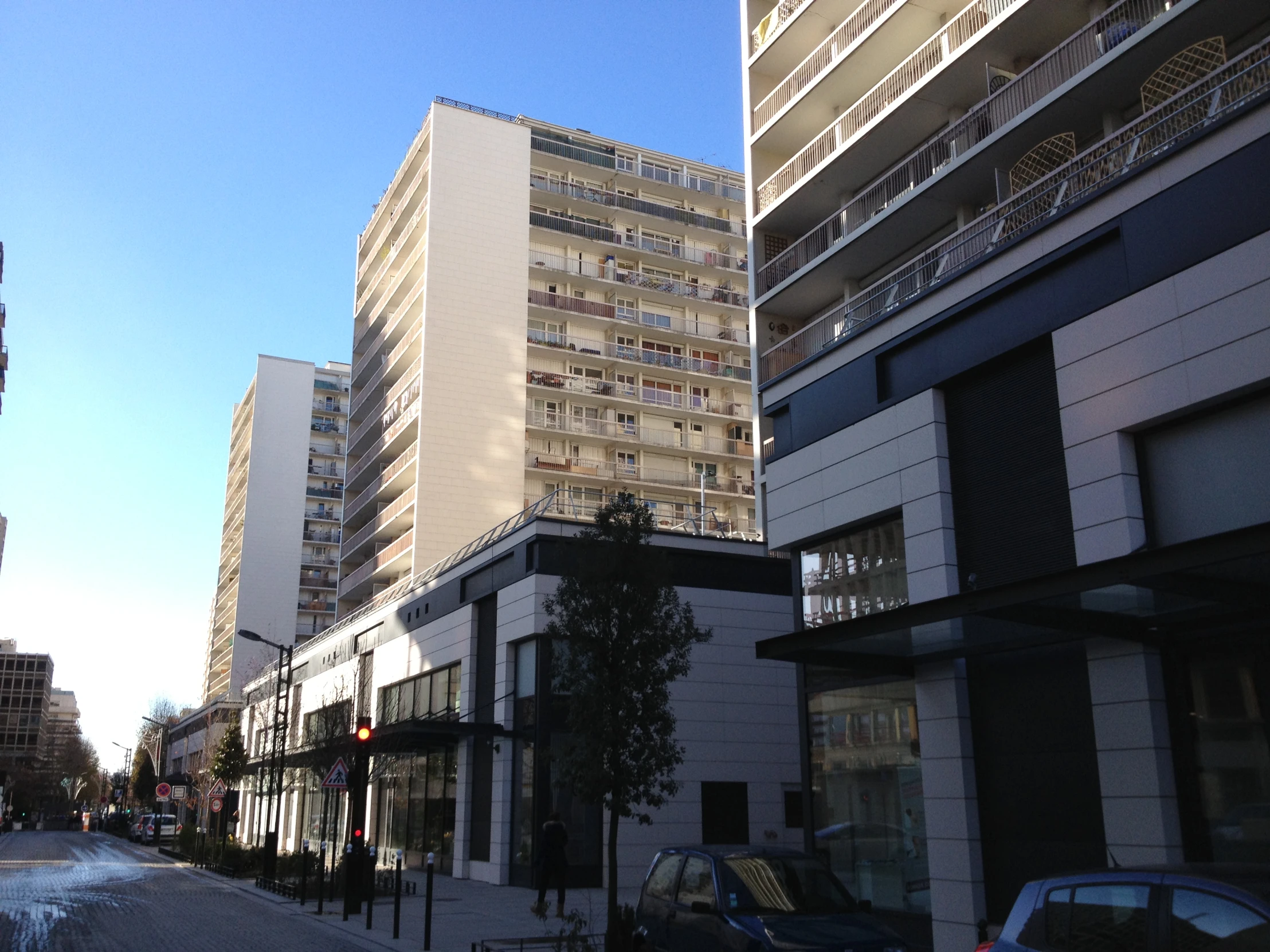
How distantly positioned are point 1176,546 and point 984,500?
5.43 metres

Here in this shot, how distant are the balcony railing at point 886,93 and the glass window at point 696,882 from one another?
1526 centimetres

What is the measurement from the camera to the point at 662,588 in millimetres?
15164

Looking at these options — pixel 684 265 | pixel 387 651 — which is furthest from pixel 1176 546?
pixel 684 265

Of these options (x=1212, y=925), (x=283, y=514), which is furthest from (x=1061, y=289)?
(x=283, y=514)

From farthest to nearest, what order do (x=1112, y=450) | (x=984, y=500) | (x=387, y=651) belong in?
(x=387, y=651) < (x=984, y=500) < (x=1112, y=450)

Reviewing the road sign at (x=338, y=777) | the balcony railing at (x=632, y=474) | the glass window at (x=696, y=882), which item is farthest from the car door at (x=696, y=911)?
the balcony railing at (x=632, y=474)

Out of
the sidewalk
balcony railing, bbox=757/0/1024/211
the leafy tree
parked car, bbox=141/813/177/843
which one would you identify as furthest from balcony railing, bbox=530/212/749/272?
parked car, bbox=141/813/177/843

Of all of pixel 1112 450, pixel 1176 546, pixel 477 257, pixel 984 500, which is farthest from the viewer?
pixel 477 257

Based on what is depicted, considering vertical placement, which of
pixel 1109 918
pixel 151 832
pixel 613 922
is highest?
pixel 1109 918

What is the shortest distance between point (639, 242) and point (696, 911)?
146ft

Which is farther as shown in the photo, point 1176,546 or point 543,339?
point 543,339

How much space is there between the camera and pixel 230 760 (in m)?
44.8

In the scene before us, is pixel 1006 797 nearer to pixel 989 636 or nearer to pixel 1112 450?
pixel 989 636

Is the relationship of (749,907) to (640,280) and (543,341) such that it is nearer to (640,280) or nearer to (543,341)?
(543,341)
